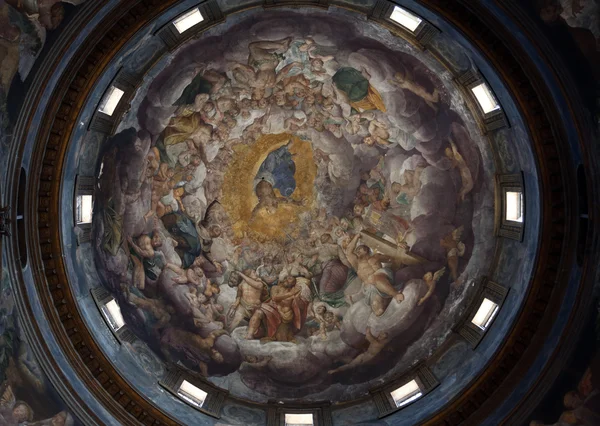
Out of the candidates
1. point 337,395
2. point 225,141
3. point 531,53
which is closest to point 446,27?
point 531,53

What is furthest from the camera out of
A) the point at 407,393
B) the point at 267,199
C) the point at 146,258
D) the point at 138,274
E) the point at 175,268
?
the point at 267,199

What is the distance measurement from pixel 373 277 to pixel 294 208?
414cm

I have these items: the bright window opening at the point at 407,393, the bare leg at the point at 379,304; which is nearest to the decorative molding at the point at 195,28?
the bare leg at the point at 379,304

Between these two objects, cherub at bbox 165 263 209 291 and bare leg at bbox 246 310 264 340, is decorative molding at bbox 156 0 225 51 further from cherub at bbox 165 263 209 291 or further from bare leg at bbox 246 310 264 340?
bare leg at bbox 246 310 264 340

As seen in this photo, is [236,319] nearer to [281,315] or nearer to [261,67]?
[281,315]

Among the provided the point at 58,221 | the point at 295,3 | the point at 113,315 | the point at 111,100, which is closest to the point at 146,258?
the point at 113,315

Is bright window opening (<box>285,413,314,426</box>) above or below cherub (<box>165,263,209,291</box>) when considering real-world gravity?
below

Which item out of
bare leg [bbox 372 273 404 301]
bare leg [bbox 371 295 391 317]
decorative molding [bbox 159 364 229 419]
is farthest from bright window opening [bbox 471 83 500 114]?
decorative molding [bbox 159 364 229 419]

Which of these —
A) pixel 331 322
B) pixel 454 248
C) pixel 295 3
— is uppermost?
pixel 295 3

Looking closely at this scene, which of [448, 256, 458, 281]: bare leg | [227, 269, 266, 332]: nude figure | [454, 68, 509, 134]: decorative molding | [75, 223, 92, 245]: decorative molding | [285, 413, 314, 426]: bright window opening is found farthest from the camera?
[227, 269, 266, 332]: nude figure

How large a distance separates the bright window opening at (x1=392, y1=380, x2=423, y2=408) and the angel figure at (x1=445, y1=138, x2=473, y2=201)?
606cm

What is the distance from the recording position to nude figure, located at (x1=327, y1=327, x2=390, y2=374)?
2161 cm

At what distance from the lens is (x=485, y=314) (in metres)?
19.2

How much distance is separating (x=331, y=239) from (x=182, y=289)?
18.8ft
